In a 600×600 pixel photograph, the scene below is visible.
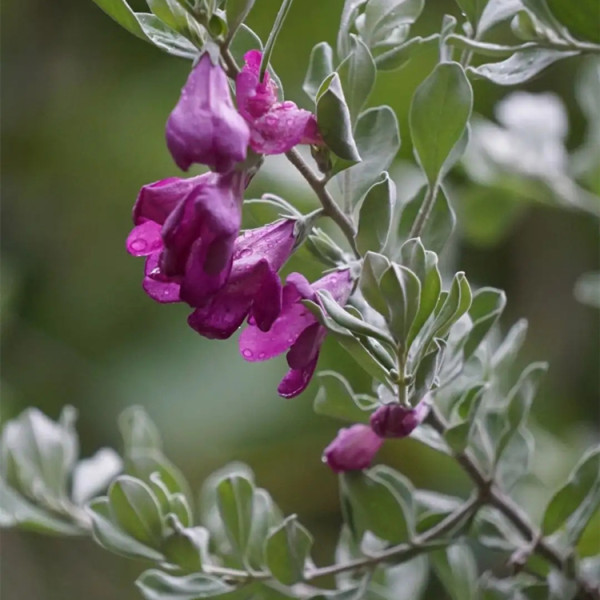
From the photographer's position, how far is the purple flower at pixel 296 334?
385 mm

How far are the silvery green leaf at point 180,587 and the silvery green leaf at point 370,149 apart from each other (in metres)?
0.23

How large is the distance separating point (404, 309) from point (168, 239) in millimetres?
102

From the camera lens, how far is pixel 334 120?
0.37 metres

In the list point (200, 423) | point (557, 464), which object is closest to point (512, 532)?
point (557, 464)

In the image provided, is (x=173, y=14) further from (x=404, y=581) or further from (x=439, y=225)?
(x=404, y=581)

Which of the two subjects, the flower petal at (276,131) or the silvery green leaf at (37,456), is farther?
the silvery green leaf at (37,456)

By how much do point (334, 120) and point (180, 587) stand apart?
30 centimetres

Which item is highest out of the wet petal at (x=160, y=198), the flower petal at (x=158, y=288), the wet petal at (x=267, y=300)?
the wet petal at (x=160, y=198)

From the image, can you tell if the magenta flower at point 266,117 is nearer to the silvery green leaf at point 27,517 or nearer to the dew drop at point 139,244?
the dew drop at point 139,244

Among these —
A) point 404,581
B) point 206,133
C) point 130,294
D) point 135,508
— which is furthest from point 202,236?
point 130,294

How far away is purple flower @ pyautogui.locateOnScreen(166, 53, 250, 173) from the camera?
33cm

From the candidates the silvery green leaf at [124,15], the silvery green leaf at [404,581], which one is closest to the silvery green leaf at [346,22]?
the silvery green leaf at [124,15]

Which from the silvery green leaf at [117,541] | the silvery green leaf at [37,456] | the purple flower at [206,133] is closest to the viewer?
the purple flower at [206,133]

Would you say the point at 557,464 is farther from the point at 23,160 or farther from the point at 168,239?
the point at 23,160
